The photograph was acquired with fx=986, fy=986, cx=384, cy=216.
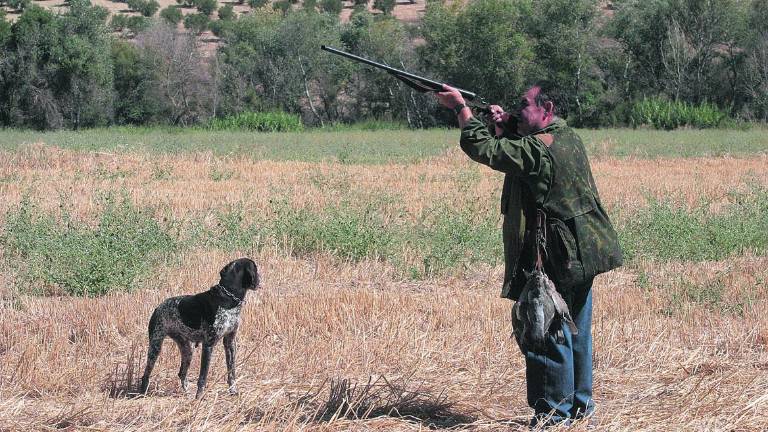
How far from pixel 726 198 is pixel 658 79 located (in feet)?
153

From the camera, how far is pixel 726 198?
19.1m

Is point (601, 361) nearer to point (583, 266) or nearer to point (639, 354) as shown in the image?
point (639, 354)

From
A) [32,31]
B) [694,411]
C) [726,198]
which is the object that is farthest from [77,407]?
[32,31]

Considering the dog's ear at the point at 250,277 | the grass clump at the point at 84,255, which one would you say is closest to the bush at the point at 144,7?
the grass clump at the point at 84,255

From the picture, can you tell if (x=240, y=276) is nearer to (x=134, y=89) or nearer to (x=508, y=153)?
(x=508, y=153)

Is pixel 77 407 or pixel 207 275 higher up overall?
pixel 77 407

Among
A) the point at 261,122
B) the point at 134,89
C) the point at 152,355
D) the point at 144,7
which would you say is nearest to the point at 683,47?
the point at 261,122

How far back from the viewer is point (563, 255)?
550cm

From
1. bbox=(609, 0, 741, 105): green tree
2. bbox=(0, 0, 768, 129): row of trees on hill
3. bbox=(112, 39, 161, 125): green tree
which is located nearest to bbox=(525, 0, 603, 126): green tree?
bbox=(0, 0, 768, 129): row of trees on hill

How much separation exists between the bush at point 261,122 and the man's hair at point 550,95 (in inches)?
2121

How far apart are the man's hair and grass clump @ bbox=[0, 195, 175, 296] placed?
5761mm

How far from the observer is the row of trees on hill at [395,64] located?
58.0 metres

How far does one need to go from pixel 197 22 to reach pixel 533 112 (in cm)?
9821

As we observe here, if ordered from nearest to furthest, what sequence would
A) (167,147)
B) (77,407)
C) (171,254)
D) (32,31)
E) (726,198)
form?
(77,407)
(171,254)
(726,198)
(167,147)
(32,31)
